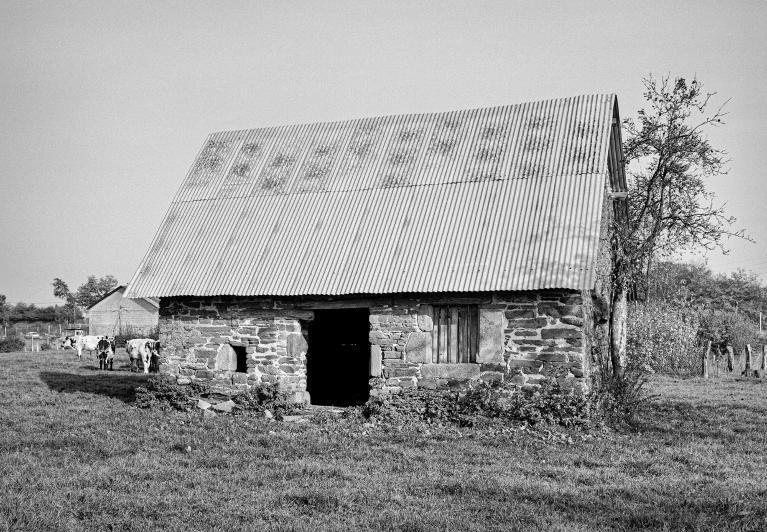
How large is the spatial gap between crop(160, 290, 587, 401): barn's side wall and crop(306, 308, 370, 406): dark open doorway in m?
3.04

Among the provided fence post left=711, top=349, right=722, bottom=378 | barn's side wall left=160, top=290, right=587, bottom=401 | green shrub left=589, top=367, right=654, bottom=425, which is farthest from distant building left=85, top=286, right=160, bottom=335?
green shrub left=589, top=367, right=654, bottom=425

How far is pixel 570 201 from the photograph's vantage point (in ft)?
45.6

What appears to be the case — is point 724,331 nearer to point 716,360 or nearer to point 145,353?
point 716,360

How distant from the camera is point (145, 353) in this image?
25562 millimetres

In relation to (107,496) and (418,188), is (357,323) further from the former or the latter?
(107,496)

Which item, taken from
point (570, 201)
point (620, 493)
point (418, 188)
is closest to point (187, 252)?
point (418, 188)

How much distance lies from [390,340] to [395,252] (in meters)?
1.75

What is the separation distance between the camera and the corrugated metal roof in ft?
44.8

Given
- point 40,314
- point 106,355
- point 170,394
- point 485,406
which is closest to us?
point 485,406

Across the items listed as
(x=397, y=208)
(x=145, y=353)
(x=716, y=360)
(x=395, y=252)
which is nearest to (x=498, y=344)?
(x=395, y=252)

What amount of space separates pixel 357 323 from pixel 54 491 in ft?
35.1

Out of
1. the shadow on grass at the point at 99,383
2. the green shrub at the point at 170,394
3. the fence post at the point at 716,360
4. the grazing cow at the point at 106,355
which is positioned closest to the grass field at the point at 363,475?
the green shrub at the point at 170,394

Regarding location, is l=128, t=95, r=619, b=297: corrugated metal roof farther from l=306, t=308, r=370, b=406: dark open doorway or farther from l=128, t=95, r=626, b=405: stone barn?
l=306, t=308, r=370, b=406: dark open doorway

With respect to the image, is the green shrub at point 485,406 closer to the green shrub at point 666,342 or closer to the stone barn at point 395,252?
the stone barn at point 395,252
